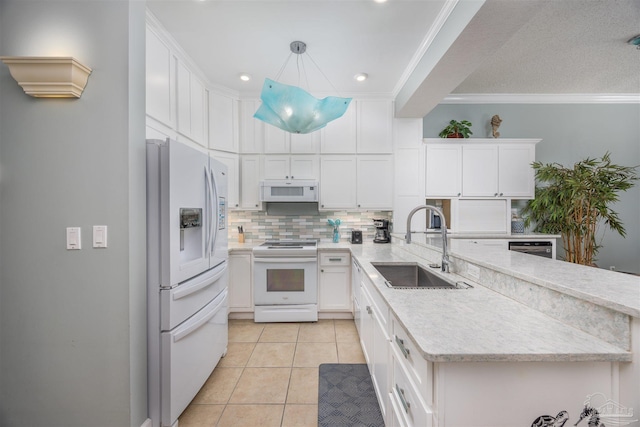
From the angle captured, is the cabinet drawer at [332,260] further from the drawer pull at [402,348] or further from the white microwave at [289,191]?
the drawer pull at [402,348]

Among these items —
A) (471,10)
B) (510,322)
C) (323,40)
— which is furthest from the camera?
(323,40)

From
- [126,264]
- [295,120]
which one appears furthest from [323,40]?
[126,264]

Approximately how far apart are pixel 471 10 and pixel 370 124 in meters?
→ 1.87

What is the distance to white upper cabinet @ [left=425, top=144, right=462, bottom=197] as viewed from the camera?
3.50 m

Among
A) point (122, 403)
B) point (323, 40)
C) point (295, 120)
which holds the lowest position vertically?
point (122, 403)

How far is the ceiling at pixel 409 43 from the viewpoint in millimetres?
1947

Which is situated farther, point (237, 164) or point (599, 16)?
point (237, 164)

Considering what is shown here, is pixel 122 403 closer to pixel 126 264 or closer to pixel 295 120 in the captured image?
pixel 126 264

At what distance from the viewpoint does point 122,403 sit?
1431 mm

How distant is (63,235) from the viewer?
4.69ft

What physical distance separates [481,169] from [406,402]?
3285 millimetres

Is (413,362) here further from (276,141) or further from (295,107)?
(276,141)

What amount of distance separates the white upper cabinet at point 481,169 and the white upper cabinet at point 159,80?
2.94m

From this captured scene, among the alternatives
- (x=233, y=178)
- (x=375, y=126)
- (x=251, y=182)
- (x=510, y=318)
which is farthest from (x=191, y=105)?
(x=510, y=318)
